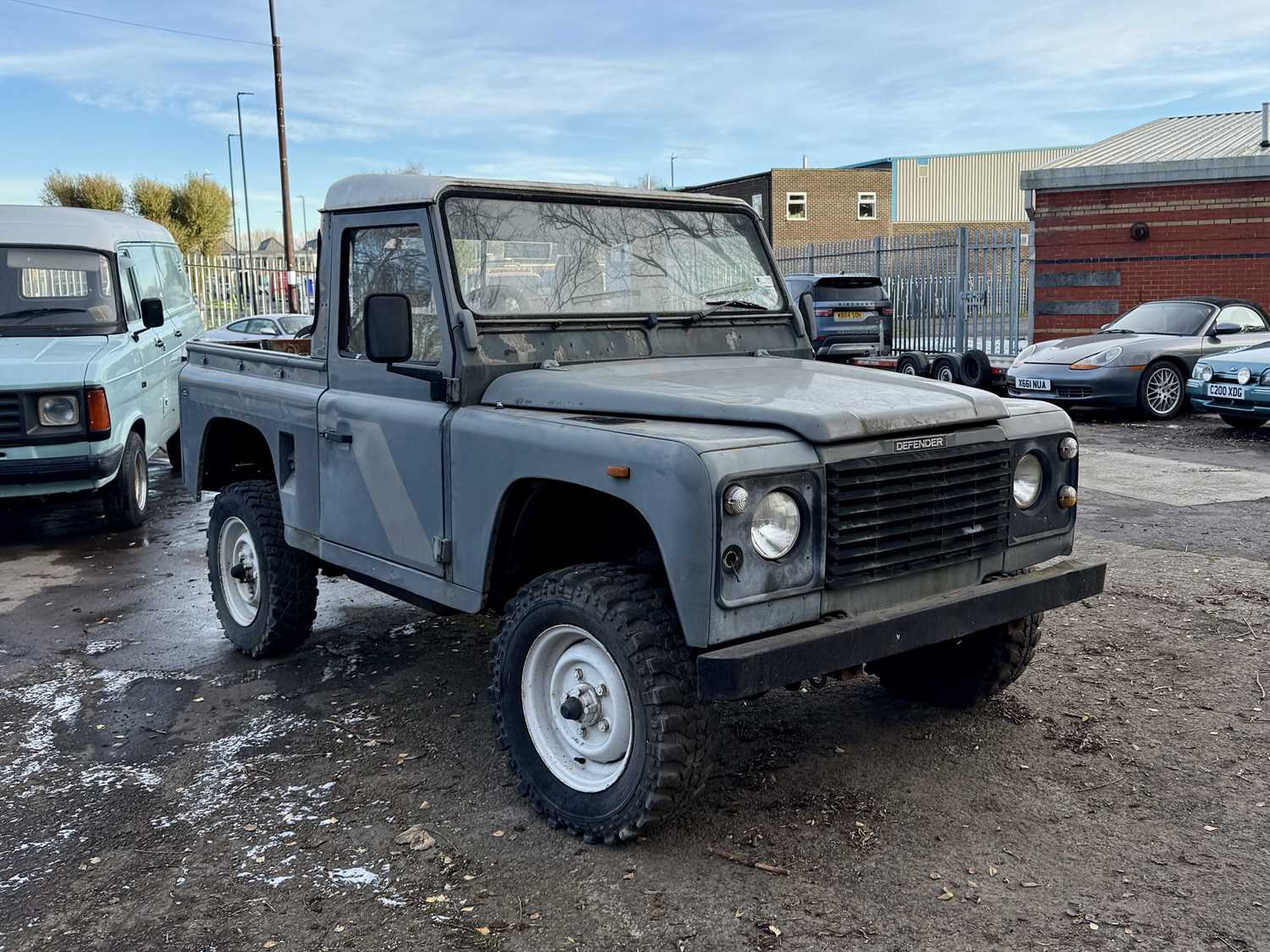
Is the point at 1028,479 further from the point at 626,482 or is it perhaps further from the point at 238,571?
the point at 238,571

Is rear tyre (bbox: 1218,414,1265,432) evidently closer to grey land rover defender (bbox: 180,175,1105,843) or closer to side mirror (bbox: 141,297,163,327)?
grey land rover defender (bbox: 180,175,1105,843)

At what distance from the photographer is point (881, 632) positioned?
3.50 metres

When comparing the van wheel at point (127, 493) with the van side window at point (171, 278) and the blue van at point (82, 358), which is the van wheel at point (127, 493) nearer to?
the blue van at point (82, 358)

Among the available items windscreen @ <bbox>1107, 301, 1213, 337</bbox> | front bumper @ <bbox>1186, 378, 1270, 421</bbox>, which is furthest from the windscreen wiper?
windscreen @ <bbox>1107, 301, 1213, 337</bbox>

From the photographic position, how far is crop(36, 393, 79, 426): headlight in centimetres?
802

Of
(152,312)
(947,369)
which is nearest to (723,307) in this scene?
(152,312)

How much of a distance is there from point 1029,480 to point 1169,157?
19.2 metres

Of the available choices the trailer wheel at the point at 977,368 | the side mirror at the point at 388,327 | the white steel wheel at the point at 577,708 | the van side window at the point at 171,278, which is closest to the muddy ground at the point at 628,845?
the white steel wheel at the point at 577,708

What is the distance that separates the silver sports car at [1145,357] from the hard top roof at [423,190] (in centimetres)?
1037

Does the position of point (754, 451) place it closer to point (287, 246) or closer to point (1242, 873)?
point (1242, 873)

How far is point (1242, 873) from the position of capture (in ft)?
11.3

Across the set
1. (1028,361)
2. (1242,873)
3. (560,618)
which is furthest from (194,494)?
(1028,361)

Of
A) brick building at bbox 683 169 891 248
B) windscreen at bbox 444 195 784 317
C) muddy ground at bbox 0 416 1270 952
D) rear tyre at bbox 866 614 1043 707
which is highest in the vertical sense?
brick building at bbox 683 169 891 248

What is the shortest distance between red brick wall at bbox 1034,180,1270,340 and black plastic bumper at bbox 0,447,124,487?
1643 centimetres
